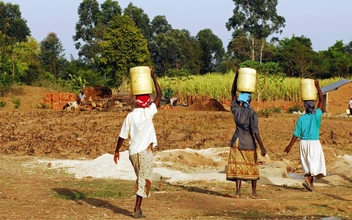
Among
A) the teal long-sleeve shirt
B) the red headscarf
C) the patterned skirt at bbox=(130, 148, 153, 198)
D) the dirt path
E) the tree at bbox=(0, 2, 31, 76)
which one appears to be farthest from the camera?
the tree at bbox=(0, 2, 31, 76)

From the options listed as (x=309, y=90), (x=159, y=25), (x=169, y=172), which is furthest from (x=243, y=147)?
(x=159, y=25)

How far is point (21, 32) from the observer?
2034 inches

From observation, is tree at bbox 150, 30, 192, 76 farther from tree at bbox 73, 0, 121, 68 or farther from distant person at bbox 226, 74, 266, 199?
distant person at bbox 226, 74, 266, 199

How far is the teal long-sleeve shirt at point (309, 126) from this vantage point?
10.2 m

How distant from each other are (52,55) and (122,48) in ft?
69.1

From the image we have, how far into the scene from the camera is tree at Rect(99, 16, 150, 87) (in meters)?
41.9

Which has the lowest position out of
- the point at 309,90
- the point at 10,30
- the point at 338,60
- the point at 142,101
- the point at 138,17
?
the point at 142,101

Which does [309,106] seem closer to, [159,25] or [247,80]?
[247,80]

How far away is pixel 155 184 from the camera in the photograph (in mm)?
10992

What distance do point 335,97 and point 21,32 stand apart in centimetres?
2826

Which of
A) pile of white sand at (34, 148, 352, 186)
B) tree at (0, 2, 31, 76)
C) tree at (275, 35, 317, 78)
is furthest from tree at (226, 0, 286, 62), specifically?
pile of white sand at (34, 148, 352, 186)

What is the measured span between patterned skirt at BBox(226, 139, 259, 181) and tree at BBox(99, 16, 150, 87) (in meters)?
32.7

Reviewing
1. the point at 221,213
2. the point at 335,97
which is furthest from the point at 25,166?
the point at 335,97

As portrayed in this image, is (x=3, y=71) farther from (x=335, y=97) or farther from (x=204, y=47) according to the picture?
(x=204, y=47)
